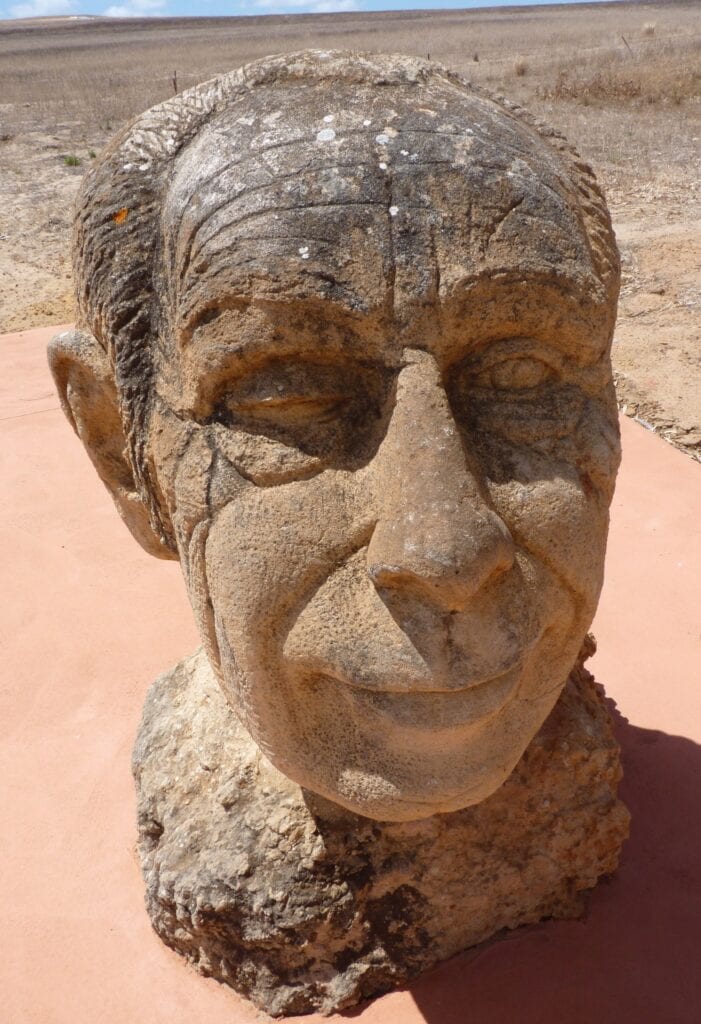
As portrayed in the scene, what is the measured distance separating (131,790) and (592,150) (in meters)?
10.2

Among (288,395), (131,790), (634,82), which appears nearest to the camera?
(288,395)

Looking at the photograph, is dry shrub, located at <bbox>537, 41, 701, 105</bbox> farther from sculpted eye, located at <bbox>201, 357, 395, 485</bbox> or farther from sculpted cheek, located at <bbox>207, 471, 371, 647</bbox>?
sculpted cheek, located at <bbox>207, 471, 371, 647</bbox>

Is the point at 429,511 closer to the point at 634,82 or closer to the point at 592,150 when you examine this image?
the point at 592,150

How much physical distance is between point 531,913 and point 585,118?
13.1m

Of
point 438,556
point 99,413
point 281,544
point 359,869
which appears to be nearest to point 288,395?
point 281,544

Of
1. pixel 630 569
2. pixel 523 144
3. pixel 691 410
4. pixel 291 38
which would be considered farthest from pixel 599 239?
pixel 291 38

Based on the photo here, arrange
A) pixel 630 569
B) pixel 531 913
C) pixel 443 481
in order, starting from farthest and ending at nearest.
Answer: pixel 630 569
pixel 531 913
pixel 443 481

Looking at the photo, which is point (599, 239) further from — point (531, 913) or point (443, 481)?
point (531, 913)

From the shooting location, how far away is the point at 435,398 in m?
1.60

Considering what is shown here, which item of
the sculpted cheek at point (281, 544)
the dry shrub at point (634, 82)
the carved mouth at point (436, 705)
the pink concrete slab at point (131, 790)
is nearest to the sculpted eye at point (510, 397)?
the sculpted cheek at point (281, 544)

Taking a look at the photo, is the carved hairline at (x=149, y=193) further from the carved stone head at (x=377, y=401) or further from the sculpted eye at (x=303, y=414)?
the sculpted eye at (x=303, y=414)

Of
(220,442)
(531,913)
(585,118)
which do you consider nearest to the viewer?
(220,442)

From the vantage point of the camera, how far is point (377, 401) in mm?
1658

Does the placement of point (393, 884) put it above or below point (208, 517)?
below
